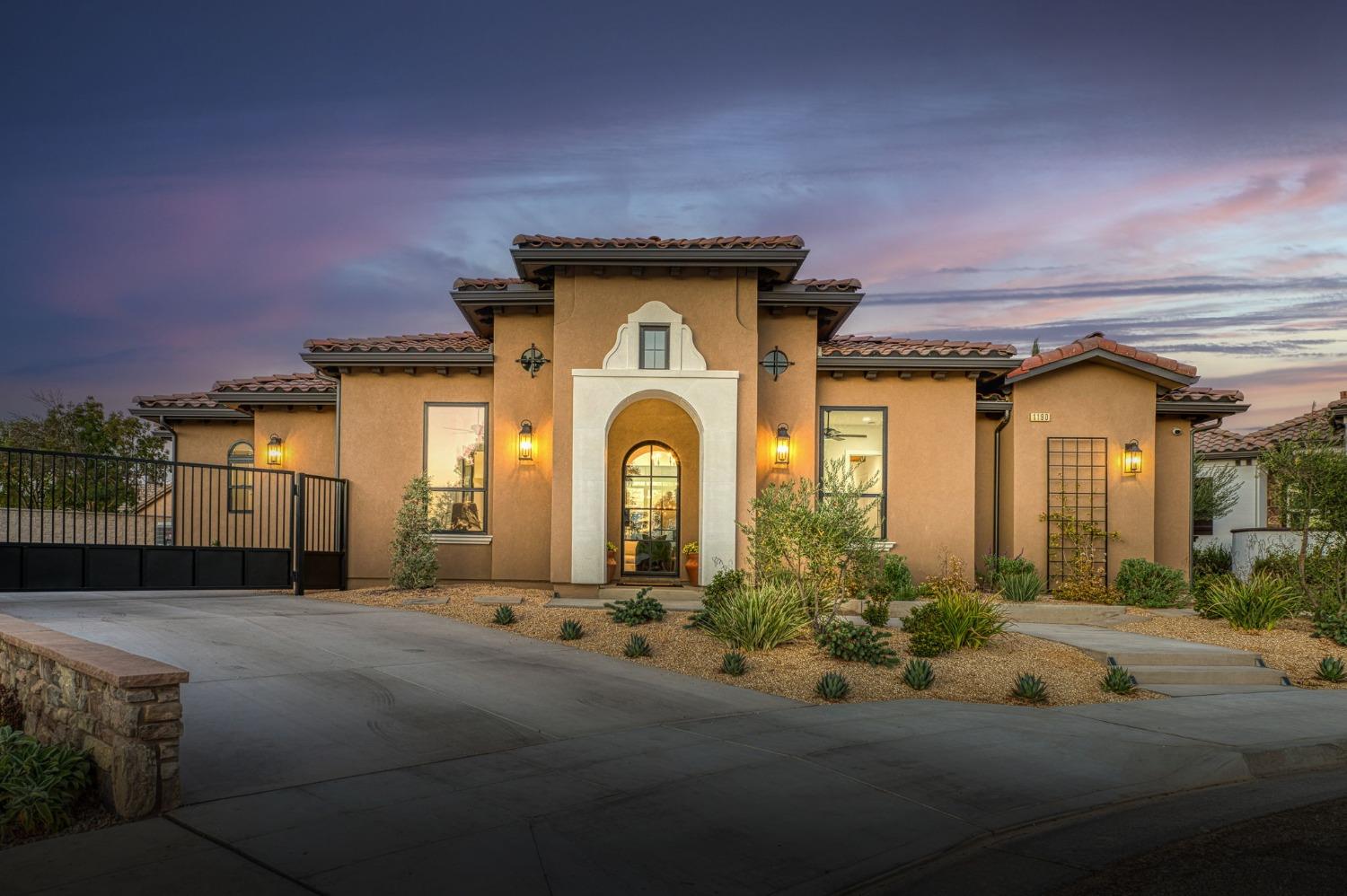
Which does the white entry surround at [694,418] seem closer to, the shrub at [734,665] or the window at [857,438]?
the window at [857,438]

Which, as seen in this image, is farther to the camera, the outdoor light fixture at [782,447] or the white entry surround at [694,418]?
the outdoor light fixture at [782,447]

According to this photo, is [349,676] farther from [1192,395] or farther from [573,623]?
[1192,395]

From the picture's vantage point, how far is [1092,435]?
58.6 feet

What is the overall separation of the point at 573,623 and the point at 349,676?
3340mm

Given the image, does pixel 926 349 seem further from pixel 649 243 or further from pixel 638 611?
pixel 638 611

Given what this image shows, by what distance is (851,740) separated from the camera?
7.84 meters

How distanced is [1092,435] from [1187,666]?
7400 millimetres

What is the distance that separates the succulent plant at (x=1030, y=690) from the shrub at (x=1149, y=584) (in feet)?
24.3

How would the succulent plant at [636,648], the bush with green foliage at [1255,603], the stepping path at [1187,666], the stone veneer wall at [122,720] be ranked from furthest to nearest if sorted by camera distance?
the bush with green foliage at [1255,603]
the succulent plant at [636,648]
the stepping path at [1187,666]
the stone veneer wall at [122,720]

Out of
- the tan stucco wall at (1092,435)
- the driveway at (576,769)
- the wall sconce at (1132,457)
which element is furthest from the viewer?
the tan stucco wall at (1092,435)

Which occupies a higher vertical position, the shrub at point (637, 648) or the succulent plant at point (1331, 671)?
the shrub at point (637, 648)

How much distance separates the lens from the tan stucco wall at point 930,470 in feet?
56.3

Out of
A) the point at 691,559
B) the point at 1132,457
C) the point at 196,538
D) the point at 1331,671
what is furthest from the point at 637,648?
the point at 196,538

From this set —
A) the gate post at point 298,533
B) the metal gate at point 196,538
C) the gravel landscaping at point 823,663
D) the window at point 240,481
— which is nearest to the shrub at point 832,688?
the gravel landscaping at point 823,663
